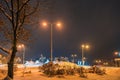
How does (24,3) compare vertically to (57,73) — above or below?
above

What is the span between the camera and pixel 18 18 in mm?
16625

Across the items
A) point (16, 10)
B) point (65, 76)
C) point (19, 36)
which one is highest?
point (16, 10)

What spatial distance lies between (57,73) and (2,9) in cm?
1286

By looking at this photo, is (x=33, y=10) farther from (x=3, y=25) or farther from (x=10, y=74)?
(x=10, y=74)

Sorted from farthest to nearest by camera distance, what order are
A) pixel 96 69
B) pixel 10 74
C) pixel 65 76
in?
pixel 96 69, pixel 65 76, pixel 10 74

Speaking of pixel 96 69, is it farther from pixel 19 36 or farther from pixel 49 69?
pixel 19 36

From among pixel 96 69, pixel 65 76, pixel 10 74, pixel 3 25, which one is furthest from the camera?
pixel 96 69

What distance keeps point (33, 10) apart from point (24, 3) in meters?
0.87

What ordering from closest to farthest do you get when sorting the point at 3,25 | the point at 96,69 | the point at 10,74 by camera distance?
the point at 10,74
the point at 3,25
the point at 96,69

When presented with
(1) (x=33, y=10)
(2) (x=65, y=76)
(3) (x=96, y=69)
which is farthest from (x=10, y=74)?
(3) (x=96, y=69)

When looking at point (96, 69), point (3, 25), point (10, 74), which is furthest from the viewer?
point (96, 69)

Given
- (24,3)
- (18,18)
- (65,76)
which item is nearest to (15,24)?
(18,18)

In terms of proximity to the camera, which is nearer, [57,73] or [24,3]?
[24,3]

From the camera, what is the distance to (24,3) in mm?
16078
